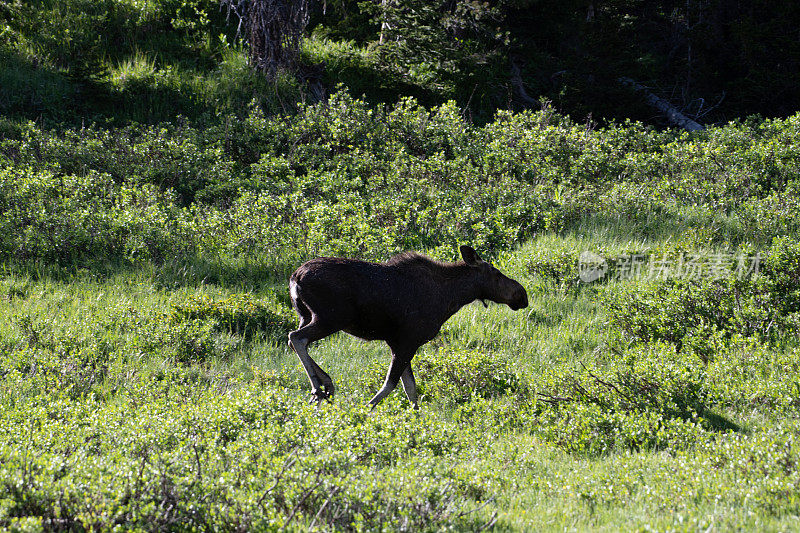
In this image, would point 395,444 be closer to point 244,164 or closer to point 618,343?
point 618,343

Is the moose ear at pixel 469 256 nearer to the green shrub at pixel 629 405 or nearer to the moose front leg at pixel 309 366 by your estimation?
the green shrub at pixel 629 405

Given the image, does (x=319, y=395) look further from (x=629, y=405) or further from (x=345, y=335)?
(x=629, y=405)

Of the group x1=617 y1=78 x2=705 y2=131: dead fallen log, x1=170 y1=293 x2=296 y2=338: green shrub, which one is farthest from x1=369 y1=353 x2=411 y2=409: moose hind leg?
x1=617 y1=78 x2=705 y2=131: dead fallen log

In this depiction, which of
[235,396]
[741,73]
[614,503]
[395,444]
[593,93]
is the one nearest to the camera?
[614,503]

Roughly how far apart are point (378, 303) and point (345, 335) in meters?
2.78

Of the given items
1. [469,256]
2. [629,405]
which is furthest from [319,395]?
[629,405]

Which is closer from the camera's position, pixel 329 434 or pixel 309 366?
pixel 329 434

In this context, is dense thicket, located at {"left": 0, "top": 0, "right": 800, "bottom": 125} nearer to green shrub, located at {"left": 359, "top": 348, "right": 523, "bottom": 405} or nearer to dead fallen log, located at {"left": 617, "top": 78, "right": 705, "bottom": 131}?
dead fallen log, located at {"left": 617, "top": 78, "right": 705, "bottom": 131}

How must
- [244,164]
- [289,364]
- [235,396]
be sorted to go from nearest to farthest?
[235,396] → [289,364] → [244,164]

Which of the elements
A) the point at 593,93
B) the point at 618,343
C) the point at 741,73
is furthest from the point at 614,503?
the point at 741,73

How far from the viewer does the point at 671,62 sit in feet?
78.7

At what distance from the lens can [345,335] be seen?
34.6 feet

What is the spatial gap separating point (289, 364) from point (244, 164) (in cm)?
837

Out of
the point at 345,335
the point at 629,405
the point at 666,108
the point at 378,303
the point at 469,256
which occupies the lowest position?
the point at 345,335
